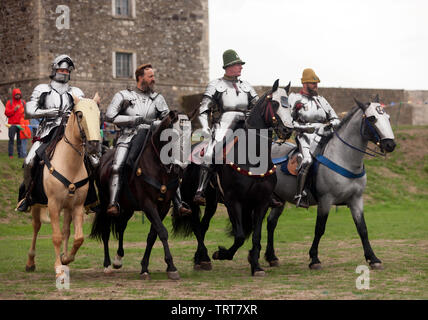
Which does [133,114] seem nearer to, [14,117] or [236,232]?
[236,232]

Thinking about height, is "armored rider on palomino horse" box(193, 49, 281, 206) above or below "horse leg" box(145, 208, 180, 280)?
above

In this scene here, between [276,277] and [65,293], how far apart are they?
3430 millimetres

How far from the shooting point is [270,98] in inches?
513

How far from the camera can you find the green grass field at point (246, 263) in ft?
36.2

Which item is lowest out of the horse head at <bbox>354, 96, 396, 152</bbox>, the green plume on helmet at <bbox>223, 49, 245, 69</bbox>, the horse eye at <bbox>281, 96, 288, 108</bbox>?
the horse head at <bbox>354, 96, 396, 152</bbox>

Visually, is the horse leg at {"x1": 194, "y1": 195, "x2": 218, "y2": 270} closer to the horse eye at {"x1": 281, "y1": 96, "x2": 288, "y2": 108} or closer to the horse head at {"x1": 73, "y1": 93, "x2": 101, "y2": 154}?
the horse eye at {"x1": 281, "y1": 96, "x2": 288, "y2": 108}

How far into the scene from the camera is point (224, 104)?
13703mm

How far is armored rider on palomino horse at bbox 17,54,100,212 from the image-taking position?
13023 millimetres

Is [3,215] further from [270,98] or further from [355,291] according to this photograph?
[355,291]

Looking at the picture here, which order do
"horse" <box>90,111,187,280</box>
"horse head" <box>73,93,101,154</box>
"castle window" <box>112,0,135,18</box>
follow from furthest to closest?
1. "castle window" <box>112,0,135,18</box>
2. "horse" <box>90,111,187,280</box>
3. "horse head" <box>73,93,101,154</box>

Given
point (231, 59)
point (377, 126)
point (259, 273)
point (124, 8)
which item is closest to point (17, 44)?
point (124, 8)

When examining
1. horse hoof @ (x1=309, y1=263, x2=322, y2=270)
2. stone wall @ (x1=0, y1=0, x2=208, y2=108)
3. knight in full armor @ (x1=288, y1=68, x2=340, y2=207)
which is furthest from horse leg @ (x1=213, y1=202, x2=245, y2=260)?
stone wall @ (x1=0, y1=0, x2=208, y2=108)

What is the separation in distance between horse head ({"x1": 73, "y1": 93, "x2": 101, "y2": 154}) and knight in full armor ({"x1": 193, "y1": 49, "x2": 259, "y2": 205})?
210 cm

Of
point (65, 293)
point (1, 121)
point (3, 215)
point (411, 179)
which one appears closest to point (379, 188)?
point (411, 179)
